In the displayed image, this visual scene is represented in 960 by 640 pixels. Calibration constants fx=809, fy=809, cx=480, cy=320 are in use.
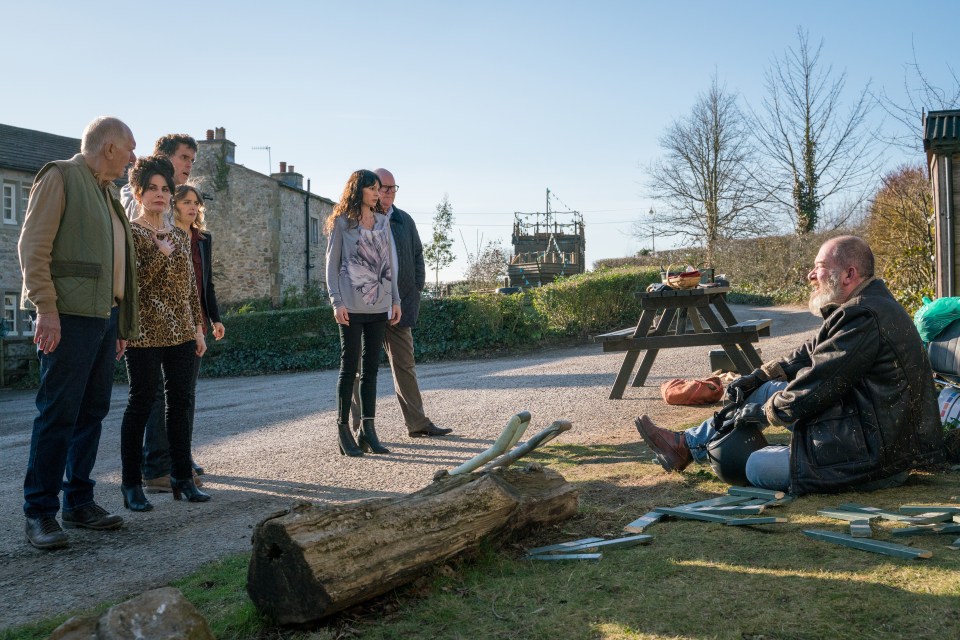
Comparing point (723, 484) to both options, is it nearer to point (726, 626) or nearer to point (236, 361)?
point (726, 626)

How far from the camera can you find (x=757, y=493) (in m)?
4.30

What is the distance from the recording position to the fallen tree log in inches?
111

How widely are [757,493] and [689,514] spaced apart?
53cm

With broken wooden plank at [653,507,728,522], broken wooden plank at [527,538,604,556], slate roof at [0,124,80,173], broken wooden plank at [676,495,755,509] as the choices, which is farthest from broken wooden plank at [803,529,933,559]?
slate roof at [0,124,80,173]

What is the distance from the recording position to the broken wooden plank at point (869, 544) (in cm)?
323

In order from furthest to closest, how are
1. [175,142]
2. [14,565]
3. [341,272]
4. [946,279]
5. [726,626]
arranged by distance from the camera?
1. [946,279]
2. [341,272]
3. [175,142]
4. [14,565]
5. [726,626]

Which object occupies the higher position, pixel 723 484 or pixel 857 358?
pixel 857 358

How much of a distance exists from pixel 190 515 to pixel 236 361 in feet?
49.7

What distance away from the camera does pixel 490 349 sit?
57.0 ft

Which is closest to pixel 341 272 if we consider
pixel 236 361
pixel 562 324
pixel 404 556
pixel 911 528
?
pixel 404 556

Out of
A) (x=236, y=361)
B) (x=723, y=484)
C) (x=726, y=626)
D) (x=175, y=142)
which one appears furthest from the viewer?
(x=236, y=361)

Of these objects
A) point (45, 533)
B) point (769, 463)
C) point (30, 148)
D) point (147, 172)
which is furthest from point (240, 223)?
point (769, 463)

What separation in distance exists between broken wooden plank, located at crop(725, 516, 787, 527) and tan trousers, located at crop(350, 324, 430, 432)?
11.8 feet

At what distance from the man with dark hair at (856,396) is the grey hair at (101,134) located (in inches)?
150
